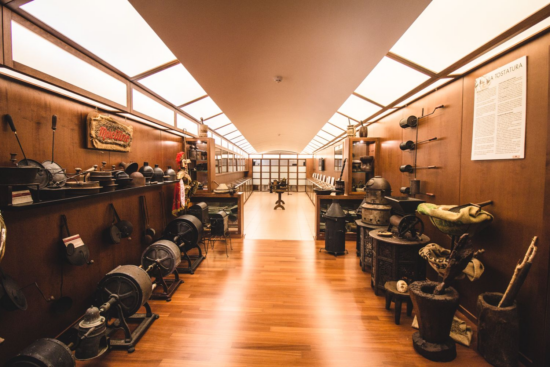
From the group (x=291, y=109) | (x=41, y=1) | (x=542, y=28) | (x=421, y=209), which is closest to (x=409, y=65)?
(x=542, y=28)

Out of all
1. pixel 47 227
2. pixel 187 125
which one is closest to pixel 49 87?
pixel 47 227

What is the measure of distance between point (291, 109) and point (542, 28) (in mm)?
3756

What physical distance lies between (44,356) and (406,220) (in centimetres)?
354

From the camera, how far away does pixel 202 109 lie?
18.2 feet

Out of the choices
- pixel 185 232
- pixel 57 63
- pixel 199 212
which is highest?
pixel 57 63

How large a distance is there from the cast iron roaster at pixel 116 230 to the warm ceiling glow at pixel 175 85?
1.97 m

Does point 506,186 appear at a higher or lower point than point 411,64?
lower

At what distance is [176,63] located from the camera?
325cm

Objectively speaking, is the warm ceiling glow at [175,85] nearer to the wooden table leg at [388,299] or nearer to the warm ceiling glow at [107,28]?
the warm ceiling glow at [107,28]

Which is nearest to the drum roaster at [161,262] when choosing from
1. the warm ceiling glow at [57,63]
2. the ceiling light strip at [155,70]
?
the warm ceiling glow at [57,63]

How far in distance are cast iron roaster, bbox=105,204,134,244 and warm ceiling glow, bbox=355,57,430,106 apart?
401 centimetres

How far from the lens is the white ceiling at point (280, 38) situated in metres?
1.91

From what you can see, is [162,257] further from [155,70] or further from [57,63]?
[155,70]

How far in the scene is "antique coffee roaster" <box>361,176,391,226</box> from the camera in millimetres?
3656
